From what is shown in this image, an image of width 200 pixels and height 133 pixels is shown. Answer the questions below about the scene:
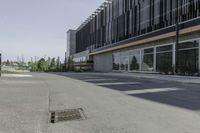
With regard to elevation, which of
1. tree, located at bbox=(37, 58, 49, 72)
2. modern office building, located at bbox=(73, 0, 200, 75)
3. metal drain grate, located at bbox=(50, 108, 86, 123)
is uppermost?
modern office building, located at bbox=(73, 0, 200, 75)

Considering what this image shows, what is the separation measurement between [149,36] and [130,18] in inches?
502

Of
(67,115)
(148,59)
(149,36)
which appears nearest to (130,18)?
(148,59)

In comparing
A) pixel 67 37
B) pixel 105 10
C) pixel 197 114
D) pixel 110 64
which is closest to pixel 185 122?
pixel 197 114

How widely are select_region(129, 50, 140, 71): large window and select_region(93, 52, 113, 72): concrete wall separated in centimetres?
1421

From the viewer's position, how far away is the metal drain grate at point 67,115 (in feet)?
28.9

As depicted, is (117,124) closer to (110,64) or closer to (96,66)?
(110,64)

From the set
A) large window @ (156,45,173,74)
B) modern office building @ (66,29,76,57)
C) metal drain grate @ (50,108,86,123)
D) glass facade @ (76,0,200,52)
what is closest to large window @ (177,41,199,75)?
large window @ (156,45,173,74)

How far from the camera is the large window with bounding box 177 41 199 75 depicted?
36.2 meters

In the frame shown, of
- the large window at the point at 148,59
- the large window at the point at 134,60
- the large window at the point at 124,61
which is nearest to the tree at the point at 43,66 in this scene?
the large window at the point at 124,61

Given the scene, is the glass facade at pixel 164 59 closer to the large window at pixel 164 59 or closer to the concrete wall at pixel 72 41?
the large window at pixel 164 59

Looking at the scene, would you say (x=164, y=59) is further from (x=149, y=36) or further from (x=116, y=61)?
(x=116, y=61)

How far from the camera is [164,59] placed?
43.7 meters

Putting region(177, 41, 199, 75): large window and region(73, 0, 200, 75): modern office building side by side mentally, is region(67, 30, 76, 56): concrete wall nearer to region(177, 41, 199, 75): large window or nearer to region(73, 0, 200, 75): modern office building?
region(73, 0, 200, 75): modern office building

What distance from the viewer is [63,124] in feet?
26.4
